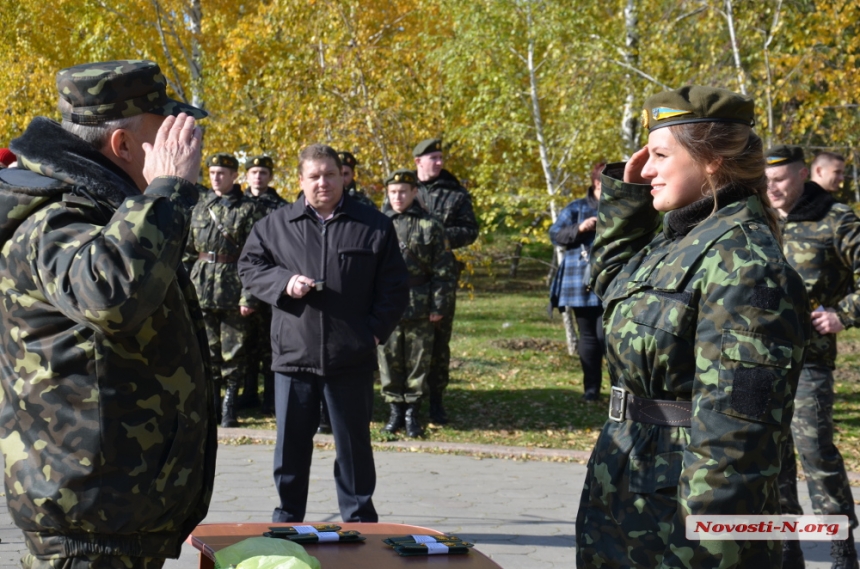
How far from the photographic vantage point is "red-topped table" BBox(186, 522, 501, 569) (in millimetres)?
3166

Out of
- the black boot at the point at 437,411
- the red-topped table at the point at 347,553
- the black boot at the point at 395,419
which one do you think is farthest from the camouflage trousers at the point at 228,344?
the red-topped table at the point at 347,553

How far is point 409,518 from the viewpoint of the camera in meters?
A: 6.25

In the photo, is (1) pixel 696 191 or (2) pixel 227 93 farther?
(2) pixel 227 93

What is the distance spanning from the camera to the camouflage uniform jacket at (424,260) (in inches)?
348

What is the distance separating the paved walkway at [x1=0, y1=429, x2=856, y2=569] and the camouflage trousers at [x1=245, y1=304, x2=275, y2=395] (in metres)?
1.38

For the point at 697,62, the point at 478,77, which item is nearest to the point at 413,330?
the point at 697,62

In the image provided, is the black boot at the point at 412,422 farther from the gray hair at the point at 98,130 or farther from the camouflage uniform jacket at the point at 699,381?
the gray hair at the point at 98,130

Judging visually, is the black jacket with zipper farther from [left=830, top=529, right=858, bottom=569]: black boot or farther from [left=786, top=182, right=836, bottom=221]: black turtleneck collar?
[left=830, top=529, right=858, bottom=569]: black boot

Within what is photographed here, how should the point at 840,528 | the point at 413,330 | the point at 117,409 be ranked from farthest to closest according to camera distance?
the point at 413,330, the point at 840,528, the point at 117,409

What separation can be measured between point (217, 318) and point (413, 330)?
2.12m

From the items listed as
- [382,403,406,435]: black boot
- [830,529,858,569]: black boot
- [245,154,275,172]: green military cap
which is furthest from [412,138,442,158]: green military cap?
[830,529,858,569]: black boot

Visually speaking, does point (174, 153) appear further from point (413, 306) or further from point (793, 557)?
point (413, 306)

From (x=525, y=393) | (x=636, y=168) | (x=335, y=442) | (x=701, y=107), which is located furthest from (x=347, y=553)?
(x=525, y=393)

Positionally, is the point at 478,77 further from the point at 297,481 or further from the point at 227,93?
the point at 297,481
